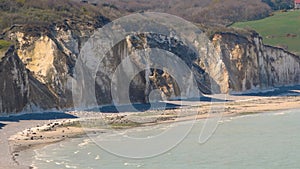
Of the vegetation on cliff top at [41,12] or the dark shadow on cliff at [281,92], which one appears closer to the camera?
the vegetation on cliff top at [41,12]

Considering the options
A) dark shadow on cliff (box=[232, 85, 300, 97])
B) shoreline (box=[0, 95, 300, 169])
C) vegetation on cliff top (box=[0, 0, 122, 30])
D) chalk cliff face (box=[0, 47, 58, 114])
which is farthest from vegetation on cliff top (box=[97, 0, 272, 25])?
chalk cliff face (box=[0, 47, 58, 114])

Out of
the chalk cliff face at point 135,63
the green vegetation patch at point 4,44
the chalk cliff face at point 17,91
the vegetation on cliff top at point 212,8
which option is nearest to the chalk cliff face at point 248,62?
the chalk cliff face at point 135,63

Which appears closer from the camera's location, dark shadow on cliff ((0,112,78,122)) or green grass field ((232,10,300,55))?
dark shadow on cliff ((0,112,78,122))

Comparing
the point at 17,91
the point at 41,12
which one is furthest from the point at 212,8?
the point at 17,91

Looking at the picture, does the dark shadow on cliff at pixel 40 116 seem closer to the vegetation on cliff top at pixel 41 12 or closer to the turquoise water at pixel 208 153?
the turquoise water at pixel 208 153

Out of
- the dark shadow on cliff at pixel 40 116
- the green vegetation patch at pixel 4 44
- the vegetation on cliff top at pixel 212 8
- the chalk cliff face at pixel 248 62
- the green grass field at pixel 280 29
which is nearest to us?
the dark shadow on cliff at pixel 40 116

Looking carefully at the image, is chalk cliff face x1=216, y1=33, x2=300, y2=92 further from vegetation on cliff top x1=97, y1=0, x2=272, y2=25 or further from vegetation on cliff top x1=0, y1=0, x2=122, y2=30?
vegetation on cliff top x1=97, y1=0, x2=272, y2=25
